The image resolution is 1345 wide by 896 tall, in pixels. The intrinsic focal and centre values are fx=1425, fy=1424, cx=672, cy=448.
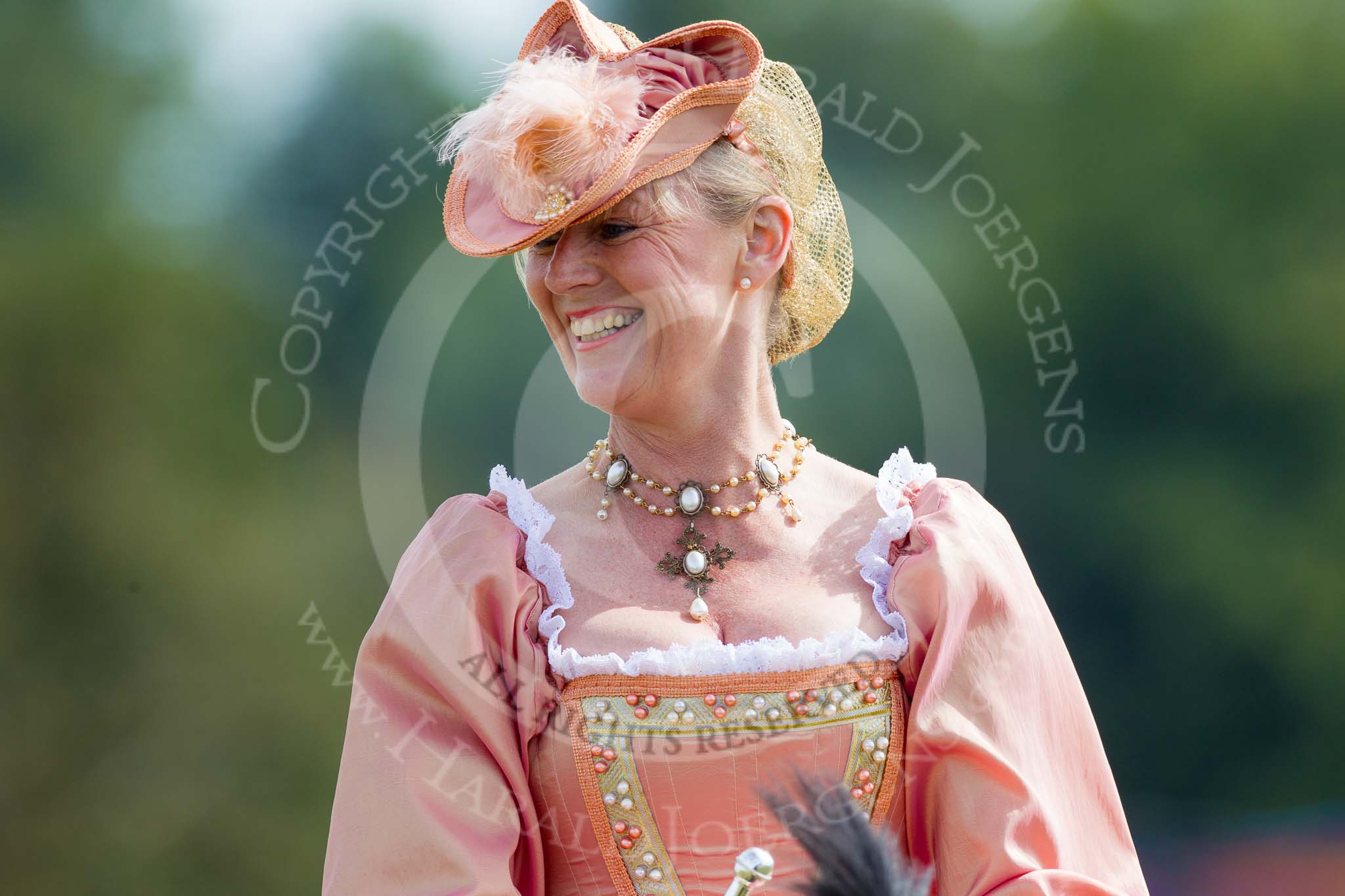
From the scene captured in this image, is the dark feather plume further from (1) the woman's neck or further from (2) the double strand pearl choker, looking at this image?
(1) the woman's neck

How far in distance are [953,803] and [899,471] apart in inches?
18.7

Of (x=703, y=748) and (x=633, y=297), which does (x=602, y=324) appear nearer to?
(x=633, y=297)

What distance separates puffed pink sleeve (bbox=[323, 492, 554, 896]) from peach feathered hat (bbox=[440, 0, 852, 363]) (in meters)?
0.43

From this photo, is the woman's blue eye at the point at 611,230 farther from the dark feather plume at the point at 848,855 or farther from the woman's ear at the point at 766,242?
the dark feather plume at the point at 848,855

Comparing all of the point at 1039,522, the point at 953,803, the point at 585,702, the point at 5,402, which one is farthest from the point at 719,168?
Answer: the point at 5,402

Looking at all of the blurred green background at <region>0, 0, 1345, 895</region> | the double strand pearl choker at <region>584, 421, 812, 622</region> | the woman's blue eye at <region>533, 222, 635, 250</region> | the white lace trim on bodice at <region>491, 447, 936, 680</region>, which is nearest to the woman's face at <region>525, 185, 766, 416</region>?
the woman's blue eye at <region>533, 222, 635, 250</region>

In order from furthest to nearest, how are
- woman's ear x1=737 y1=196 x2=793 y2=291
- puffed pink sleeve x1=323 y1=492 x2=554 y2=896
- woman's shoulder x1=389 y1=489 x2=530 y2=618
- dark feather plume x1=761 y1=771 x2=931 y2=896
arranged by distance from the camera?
woman's ear x1=737 y1=196 x2=793 y2=291, woman's shoulder x1=389 y1=489 x2=530 y2=618, puffed pink sleeve x1=323 y1=492 x2=554 y2=896, dark feather plume x1=761 y1=771 x2=931 y2=896

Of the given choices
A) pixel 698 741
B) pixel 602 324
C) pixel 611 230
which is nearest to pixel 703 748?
pixel 698 741

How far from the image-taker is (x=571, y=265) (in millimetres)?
1808

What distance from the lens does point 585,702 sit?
5.78 ft

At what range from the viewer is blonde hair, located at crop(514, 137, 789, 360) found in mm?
1810

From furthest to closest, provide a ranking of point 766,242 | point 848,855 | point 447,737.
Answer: point 766,242 < point 447,737 < point 848,855

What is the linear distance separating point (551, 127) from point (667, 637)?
65 cm

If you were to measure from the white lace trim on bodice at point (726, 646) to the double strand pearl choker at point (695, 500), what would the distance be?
0.37 feet
